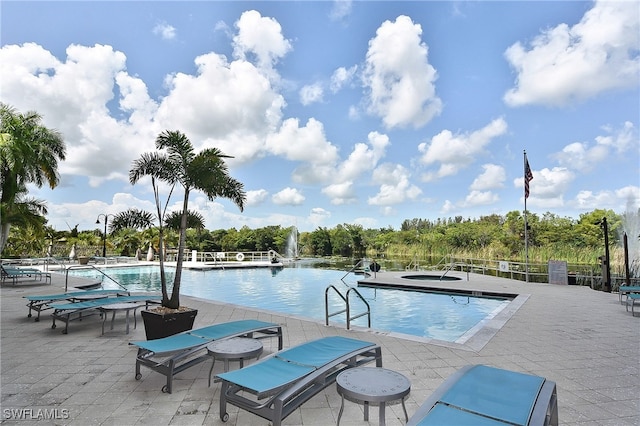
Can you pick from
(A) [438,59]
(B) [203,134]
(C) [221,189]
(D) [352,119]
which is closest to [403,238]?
(D) [352,119]

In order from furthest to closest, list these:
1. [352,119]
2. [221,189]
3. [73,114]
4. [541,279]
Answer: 1. [352,119]
2. [541,279]
3. [73,114]
4. [221,189]

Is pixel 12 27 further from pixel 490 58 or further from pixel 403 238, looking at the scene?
pixel 403 238

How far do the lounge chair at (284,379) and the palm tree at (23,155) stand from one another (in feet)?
32.7

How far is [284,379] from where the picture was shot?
232cm

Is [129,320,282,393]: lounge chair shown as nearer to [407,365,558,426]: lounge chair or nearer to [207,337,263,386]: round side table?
[207,337,263,386]: round side table

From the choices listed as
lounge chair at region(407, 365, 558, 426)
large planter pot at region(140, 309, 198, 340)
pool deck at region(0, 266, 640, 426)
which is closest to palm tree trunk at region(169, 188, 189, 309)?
large planter pot at region(140, 309, 198, 340)

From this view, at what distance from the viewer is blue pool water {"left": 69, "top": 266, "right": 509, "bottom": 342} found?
7020mm

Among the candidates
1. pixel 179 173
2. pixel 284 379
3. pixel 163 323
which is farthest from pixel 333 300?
pixel 284 379

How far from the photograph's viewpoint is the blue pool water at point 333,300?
7.02m

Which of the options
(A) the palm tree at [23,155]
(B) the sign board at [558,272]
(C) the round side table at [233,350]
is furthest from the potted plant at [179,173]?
(B) the sign board at [558,272]

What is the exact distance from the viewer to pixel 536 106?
13.2 meters

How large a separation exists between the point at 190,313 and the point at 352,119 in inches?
523

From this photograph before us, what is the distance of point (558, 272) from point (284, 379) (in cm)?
1149

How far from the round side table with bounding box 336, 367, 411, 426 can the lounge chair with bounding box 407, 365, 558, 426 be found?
232mm
